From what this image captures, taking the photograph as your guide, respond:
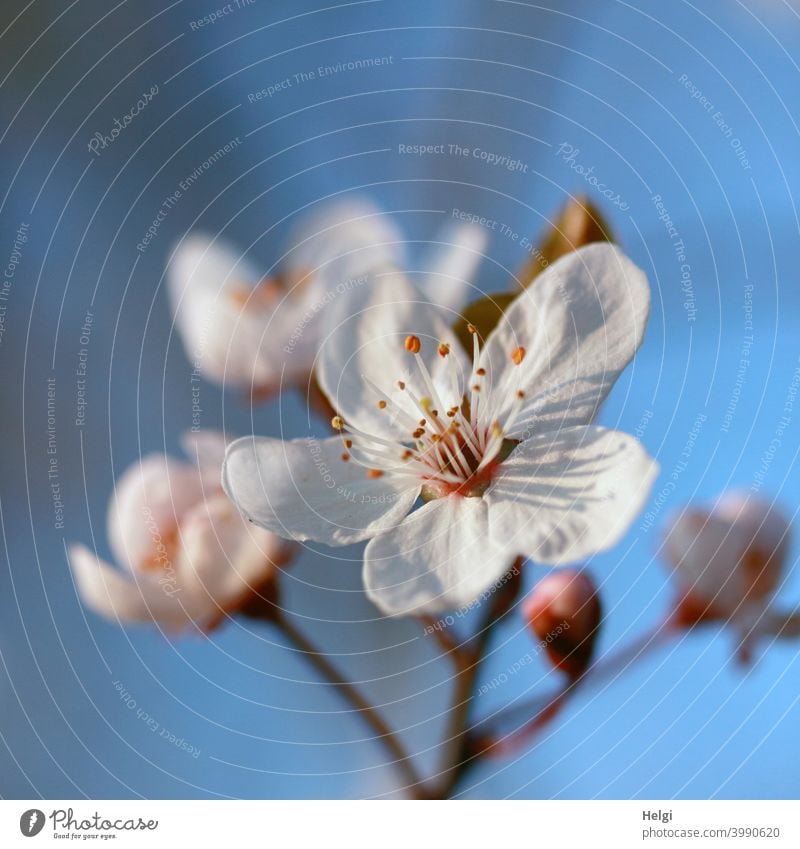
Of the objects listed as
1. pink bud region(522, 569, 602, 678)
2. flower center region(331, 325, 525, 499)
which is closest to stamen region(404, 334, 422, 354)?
flower center region(331, 325, 525, 499)

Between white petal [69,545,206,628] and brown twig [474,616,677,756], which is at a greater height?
white petal [69,545,206,628]

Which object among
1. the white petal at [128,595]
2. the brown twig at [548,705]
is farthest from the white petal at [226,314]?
the brown twig at [548,705]

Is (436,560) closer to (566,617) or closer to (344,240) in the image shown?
(566,617)

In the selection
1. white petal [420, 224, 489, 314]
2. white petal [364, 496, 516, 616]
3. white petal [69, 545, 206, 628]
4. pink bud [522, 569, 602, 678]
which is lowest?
pink bud [522, 569, 602, 678]

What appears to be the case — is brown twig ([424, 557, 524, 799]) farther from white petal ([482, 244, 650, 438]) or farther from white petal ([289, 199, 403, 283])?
white petal ([289, 199, 403, 283])

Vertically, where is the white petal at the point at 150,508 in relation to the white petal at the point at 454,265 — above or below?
below

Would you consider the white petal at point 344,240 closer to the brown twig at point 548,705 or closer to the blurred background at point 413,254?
the blurred background at point 413,254
